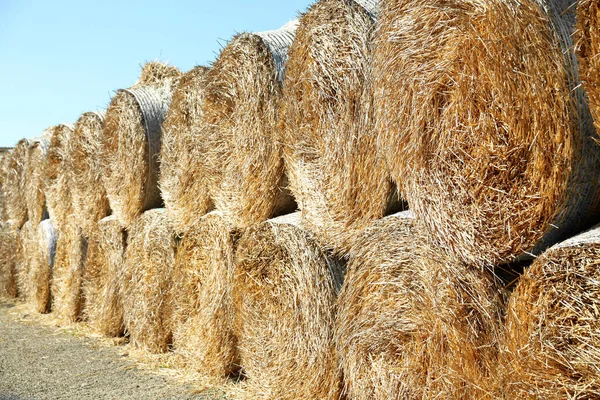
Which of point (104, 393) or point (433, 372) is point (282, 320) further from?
point (104, 393)

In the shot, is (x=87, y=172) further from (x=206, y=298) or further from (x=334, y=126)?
(x=334, y=126)

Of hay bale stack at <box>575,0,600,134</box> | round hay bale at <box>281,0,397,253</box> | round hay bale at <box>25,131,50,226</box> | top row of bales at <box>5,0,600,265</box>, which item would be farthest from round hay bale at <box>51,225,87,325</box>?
hay bale stack at <box>575,0,600,134</box>

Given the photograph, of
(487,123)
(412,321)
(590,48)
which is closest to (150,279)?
(412,321)

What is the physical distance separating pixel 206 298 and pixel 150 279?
96cm

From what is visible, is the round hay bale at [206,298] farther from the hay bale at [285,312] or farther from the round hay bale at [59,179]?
the round hay bale at [59,179]

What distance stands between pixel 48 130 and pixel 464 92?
6.98 metres

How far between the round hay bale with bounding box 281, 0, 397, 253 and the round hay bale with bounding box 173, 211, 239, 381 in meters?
0.95

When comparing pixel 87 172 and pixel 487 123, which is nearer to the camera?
pixel 487 123

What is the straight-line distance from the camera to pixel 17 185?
9258 millimetres

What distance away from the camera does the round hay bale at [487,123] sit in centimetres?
212

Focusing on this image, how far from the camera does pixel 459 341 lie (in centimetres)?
248

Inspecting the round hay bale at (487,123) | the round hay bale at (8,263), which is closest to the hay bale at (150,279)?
the round hay bale at (487,123)

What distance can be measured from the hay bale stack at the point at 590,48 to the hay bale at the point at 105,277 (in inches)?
182

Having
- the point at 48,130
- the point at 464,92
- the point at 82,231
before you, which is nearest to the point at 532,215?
the point at 464,92
